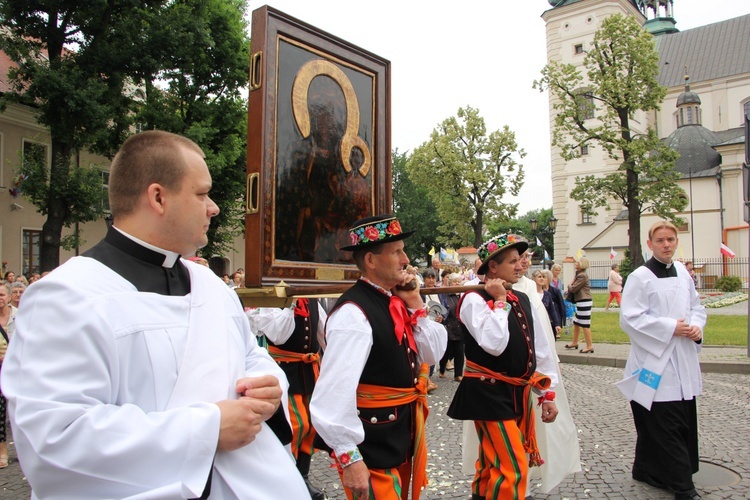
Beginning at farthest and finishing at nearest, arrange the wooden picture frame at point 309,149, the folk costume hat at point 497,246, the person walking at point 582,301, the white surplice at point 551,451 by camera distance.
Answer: the person walking at point 582,301 < the white surplice at point 551,451 < the folk costume hat at point 497,246 < the wooden picture frame at point 309,149

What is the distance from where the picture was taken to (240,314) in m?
2.10

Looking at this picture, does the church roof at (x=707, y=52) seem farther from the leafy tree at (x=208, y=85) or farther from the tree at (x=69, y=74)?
the tree at (x=69, y=74)

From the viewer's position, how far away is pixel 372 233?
10.5 ft

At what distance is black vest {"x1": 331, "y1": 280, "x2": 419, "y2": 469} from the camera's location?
318cm

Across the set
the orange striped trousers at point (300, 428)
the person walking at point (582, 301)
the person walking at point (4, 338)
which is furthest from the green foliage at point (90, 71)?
the orange striped trousers at point (300, 428)

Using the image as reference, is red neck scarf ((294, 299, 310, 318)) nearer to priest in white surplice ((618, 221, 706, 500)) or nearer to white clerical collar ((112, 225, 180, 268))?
priest in white surplice ((618, 221, 706, 500))

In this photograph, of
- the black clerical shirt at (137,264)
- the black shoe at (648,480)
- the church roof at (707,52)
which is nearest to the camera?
the black clerical shirt at (137,264)

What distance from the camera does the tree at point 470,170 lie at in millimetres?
41875

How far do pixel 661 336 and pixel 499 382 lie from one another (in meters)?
1.88

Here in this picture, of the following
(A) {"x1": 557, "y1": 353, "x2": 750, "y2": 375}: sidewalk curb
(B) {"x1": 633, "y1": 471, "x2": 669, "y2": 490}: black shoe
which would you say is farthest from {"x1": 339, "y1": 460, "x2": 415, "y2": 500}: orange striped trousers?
(A) {"x1": 557, "y1": 353, "x2": 750, "y2": 375}: sidewalk curb

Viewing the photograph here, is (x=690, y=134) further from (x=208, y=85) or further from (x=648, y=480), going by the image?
(x=648, y=480)

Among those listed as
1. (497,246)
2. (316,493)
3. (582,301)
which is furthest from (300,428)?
(582,301)

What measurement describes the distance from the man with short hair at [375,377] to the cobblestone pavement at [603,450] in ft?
6.41

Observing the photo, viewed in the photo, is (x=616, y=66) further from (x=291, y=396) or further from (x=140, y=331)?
(x=140, y=331)
